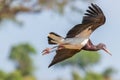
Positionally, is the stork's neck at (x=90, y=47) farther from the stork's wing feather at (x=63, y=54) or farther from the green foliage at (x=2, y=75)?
the green foliage at (x=2, y=75)

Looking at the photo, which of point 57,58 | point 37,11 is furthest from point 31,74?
point 57,58

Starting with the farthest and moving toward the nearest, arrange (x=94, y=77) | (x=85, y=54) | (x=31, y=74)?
(x=85, y=54)
(x=31, y=74)
(x=94, y=77)

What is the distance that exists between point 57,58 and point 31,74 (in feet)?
60.5

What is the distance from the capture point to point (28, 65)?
92.8 ft

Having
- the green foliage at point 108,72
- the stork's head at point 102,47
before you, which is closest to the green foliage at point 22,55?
the green foliage at point 108,72

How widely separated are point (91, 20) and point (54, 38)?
18.2 inches

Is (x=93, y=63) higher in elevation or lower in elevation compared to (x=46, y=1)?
lower

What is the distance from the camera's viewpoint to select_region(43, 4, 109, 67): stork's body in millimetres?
8102

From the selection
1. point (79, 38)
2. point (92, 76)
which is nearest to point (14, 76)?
point (92, 76)

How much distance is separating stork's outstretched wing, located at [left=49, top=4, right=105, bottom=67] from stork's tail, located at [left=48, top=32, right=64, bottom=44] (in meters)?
0.09

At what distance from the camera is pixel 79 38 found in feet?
26.6

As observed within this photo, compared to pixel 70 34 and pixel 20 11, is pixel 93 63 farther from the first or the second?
pixel 70 34

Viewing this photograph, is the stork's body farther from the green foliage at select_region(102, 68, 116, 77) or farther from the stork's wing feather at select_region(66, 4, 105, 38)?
the green foliage at select_region(102, 68, 116, 77)

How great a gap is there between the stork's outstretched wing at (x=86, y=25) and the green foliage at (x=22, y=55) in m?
19.6
